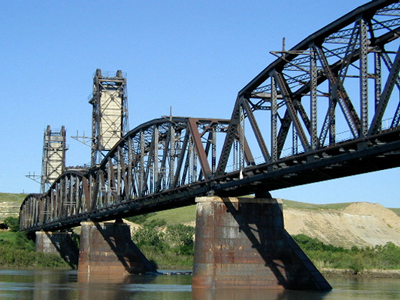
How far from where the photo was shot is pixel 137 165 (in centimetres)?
7212

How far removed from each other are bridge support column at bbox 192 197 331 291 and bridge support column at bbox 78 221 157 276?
32.1 metres

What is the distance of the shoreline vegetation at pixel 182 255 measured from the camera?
276ft

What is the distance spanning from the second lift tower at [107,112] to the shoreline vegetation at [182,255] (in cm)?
2199

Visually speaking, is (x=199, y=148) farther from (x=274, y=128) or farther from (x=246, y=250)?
(x=274, y=128)

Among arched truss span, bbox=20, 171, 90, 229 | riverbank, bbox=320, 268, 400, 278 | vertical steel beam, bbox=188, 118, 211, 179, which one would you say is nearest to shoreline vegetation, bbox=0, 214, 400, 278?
riverbank, bbox=320, 268, 400, 278

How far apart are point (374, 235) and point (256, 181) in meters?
110

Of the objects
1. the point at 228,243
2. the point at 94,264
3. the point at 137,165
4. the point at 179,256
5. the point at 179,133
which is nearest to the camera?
the point at 228,243

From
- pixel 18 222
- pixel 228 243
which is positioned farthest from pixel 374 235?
pixel 228 243

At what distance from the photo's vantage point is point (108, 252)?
80.2 m

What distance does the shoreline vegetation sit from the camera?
84000 mm

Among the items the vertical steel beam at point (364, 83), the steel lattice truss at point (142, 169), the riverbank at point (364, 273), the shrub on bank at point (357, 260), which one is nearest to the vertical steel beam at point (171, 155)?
the steel lattice truss at point (142, 169)

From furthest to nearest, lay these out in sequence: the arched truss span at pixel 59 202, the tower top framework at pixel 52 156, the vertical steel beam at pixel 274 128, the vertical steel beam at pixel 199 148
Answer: the tower top framework at pixel 52 156 < the arched truss span at pixel 59 202 < the vertical steel beam at pixel 199 148 < the vertical steel beam at pixel 274 128

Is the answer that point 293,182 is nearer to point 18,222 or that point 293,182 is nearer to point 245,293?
point 245,293

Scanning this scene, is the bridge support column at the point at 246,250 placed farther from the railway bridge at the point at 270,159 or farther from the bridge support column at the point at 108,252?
the bridge support column at the point at 108,252
